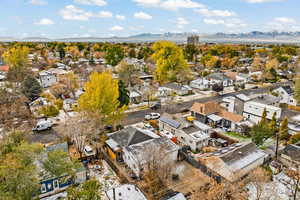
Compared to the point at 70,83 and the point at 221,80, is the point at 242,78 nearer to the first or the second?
the point at 221,80

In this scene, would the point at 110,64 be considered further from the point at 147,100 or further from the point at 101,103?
the point at 101,103

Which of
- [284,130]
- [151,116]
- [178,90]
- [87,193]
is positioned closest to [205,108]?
[151,116]

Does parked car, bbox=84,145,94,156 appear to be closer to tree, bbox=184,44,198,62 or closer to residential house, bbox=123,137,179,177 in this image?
residential house, bbox=123,137,179,177

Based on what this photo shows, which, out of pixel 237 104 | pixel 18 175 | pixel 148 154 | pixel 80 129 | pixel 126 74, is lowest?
pixel 148 154

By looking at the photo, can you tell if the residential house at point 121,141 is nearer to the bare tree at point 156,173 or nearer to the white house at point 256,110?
the bare tree at point 156,173

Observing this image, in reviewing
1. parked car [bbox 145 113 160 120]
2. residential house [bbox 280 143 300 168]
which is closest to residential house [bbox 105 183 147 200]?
residential house [bbox 280 143 300 168]

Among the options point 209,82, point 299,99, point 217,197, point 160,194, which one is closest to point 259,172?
point 217,197
